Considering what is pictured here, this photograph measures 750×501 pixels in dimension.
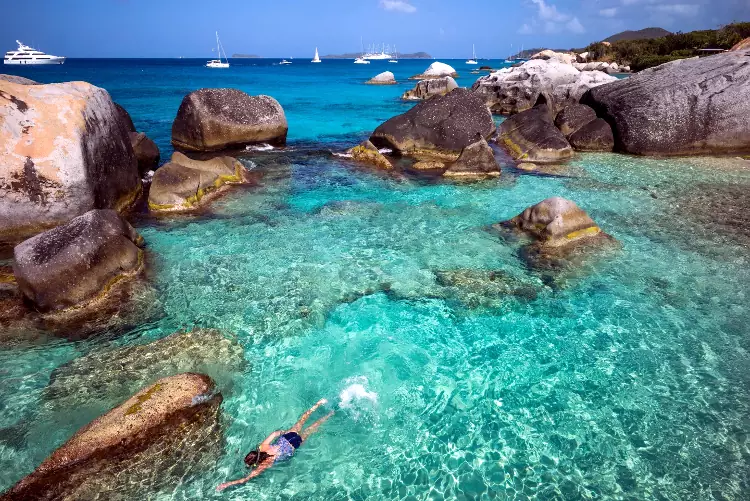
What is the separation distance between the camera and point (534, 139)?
18750 mm

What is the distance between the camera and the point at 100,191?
10953 mm

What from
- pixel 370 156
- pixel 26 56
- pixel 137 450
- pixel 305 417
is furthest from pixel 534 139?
pixel 26 56

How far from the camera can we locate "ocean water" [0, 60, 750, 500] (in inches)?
196

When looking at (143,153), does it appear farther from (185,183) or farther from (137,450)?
Result: (137,450)

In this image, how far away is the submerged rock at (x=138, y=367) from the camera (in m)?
5.97

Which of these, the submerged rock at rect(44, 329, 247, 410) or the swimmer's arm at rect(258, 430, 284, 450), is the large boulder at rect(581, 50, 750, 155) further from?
the swimmer's arm at rect(258, 430, 284, 450)

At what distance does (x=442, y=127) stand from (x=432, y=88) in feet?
76.5

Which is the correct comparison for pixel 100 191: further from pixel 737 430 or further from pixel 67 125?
pixel 737 430

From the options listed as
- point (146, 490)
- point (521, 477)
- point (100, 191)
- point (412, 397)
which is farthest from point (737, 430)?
point (100, 191)

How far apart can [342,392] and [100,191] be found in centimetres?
889

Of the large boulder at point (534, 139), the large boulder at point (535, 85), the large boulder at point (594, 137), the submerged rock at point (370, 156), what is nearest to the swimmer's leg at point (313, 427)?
the submerged rock at point (370, 156)

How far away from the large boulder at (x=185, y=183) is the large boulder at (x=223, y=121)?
14.6 feet

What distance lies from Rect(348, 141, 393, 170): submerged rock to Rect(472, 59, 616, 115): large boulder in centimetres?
1256

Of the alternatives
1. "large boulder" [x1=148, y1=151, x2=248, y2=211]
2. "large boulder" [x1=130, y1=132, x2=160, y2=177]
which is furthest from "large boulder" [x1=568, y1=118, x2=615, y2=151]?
"large boulder" [x1=130, y1=132, x2=160, y2=177]
